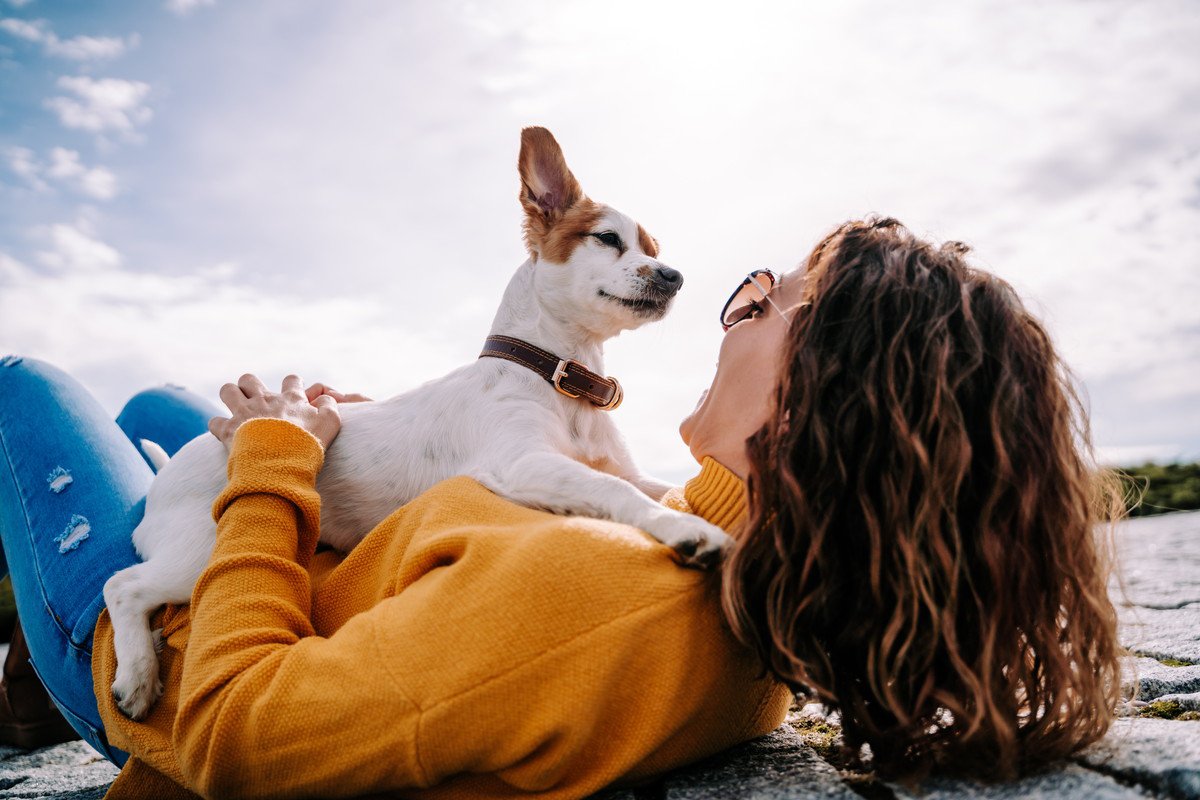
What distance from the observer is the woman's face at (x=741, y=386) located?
1.70 metres

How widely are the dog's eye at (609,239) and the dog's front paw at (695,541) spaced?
1.60 m

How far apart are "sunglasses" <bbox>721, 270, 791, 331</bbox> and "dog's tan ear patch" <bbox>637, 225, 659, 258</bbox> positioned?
1.12 meters

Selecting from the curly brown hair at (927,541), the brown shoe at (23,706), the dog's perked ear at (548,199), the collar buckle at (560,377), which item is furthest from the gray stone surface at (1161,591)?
the brown shoe at (23,706)

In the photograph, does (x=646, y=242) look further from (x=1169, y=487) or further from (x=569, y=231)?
(x=1169, y=487)

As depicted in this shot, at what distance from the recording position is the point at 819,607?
48.6 inches

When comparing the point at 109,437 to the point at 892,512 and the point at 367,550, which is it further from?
the point at 892,512

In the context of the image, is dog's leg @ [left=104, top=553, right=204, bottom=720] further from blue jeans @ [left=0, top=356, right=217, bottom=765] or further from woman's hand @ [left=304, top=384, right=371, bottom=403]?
woman's hand @ [left=304, top=384, right=371, bottom=403]

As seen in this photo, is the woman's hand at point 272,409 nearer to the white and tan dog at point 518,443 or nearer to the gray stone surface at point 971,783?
the white and tan dog at point 518,443

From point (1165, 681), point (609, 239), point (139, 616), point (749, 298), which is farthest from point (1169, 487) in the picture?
point (139, 616)

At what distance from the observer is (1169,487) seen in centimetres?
816

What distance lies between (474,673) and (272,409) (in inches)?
49.3

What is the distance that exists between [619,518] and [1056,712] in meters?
0.87

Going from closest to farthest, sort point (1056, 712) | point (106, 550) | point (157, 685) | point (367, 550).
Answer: point (1056, 712), point (367, 550), point (157, 685), point (106, 550)

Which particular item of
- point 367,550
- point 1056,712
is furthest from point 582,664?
point 1056,712
